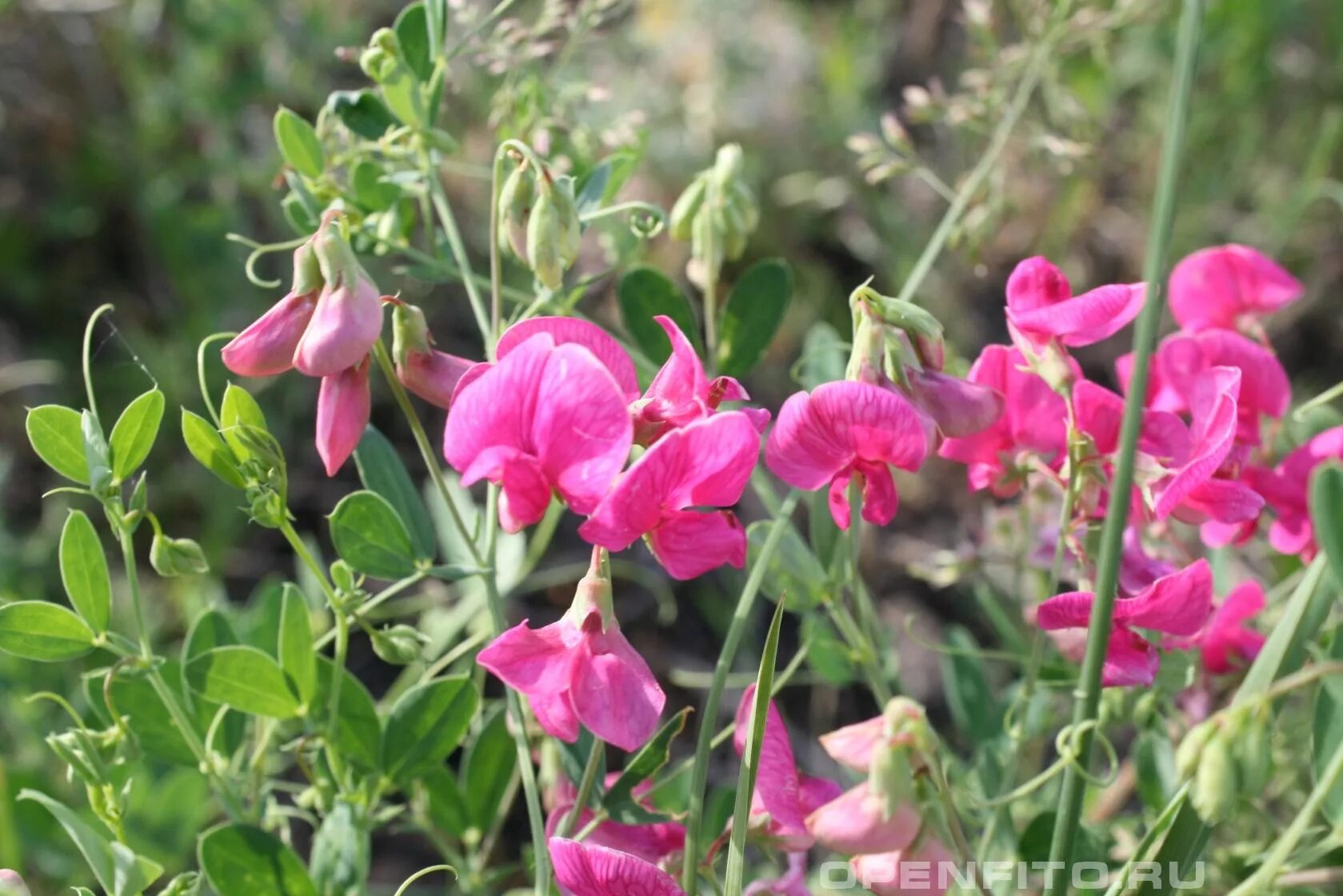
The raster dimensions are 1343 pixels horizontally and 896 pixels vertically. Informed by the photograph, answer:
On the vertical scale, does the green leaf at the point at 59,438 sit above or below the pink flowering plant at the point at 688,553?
above

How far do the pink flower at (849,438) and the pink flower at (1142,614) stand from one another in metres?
0.11

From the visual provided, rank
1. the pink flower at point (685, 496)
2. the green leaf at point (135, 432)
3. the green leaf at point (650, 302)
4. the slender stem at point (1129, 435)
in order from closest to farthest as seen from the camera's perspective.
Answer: the slender stem at point (1129, 435)
the pink flower at point (685, 496)
the green leaf at point (135, 432)
the green leaf at point (650, 302)

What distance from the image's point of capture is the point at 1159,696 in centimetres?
95

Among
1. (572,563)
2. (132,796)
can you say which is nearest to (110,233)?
(572,563)

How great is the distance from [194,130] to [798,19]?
126cm

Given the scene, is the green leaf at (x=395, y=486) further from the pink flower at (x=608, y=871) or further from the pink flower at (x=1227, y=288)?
the pink flower at (x=1227, y=288)

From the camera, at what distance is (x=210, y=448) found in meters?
0.75

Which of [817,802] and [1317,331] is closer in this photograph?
[817,802]

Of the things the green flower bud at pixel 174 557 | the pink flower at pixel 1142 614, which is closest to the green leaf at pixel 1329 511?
the pink flower at pixel 1142 614

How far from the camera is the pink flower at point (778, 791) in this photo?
2.43ft

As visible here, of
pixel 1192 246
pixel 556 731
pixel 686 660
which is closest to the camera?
pixel 556 731

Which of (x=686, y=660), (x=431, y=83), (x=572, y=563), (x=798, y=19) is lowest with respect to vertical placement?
(x=686, y=660)

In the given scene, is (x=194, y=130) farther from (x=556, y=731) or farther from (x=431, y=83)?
(x=556, y=731)

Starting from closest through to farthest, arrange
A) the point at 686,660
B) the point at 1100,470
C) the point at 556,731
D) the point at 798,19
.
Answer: the point at 556,731, the point at 1100,470, the point at 686,660, the point at 798,19
